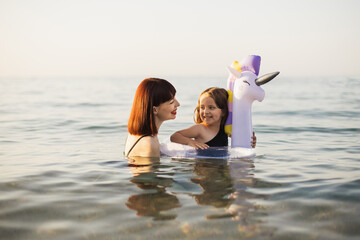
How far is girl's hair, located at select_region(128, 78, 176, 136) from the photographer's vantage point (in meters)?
5.05

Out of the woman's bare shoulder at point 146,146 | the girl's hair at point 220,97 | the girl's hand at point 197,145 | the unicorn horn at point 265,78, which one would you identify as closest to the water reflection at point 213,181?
the girl's hand at point 197,145

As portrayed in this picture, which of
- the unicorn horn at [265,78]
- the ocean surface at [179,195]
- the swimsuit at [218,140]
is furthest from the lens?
the swimsuit at [218,140]

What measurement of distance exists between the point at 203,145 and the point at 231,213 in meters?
2.26

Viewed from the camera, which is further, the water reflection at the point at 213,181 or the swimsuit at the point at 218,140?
the swimsuit at the point at 218,140

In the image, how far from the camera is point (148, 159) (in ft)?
17.4

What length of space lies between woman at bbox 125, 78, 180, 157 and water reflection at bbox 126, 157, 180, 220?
0.19 metres

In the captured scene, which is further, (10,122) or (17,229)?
(10,122)

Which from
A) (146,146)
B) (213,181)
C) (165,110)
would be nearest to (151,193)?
(213,181)

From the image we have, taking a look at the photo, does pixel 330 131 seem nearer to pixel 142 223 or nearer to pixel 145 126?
pixel 145 126

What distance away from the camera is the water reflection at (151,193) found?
3.49 m

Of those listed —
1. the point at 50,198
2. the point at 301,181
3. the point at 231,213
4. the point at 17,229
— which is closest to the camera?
the point at 17,229

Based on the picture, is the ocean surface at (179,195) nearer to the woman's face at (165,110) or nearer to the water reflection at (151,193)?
the water reflection at (151,193)

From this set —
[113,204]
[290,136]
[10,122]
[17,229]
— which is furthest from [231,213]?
[10,122]

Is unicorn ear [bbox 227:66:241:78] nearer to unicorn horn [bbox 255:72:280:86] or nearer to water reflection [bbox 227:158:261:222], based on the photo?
unicorn horn [bbox 255:72:280:86]
